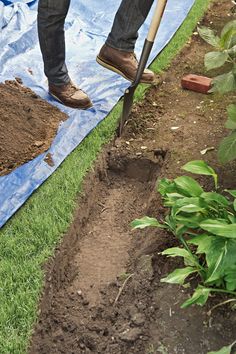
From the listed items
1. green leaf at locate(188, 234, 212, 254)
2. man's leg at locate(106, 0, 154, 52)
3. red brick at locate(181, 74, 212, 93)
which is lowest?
red brick at locate(181, 74, 212, 93)

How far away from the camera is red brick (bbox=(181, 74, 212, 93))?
380 centimetres

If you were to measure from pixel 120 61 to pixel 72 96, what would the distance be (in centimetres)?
43

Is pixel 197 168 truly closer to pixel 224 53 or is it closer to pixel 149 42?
pixel 224 53

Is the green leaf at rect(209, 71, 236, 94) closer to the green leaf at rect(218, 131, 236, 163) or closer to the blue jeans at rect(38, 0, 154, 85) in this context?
the green leaf at rect(218, 131, 236, 163)

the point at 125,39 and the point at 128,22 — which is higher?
the point at 128,22

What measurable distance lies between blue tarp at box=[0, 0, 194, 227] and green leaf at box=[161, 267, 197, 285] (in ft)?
3.37

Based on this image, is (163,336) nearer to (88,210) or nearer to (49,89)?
(88,210)

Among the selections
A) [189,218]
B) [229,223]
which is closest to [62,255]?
[189,218]

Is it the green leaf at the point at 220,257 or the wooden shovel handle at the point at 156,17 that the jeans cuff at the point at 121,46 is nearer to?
the wooden shovel handle at the point at 156,17

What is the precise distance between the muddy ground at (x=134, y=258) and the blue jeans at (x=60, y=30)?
51 centimetres

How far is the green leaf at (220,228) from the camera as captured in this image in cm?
190

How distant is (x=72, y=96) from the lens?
3.49m

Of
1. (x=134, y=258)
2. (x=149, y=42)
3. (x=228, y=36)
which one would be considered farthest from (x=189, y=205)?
(x=149, y=42)

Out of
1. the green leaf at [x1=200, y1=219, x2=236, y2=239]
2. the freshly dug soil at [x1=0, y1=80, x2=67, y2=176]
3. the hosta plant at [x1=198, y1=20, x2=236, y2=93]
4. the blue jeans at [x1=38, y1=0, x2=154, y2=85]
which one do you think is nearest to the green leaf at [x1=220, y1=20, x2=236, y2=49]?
the hosta plant at [x1=198, y1=20, x2=236, y2=93]
